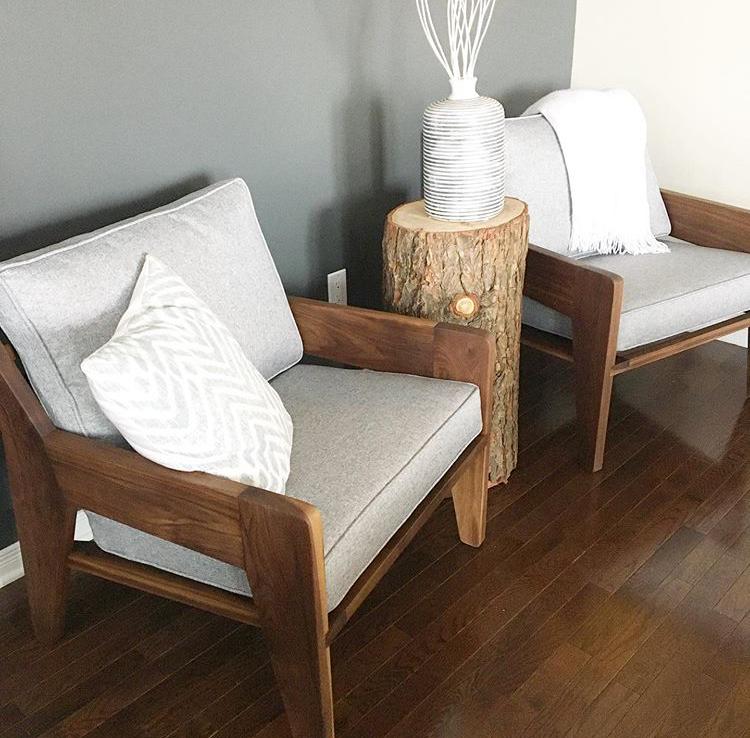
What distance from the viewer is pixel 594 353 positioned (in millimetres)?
2131

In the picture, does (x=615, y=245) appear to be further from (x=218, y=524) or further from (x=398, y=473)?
(x=218, y=524)

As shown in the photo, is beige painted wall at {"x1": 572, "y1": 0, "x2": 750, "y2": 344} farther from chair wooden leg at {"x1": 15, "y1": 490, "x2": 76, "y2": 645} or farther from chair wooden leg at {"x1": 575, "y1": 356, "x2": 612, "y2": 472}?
chair wooden leg at {"x1": 15, "y1": 490, "x2": 76, "y2": 645}

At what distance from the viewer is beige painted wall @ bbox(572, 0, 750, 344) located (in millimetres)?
2670

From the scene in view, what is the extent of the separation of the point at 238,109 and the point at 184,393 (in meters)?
0.95

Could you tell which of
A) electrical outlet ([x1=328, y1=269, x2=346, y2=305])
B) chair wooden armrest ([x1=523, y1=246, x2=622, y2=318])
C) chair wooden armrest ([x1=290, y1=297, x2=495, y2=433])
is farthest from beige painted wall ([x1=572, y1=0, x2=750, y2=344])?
chair wooden armrest ([x1=290, y1=297, x2=495, y2=433])

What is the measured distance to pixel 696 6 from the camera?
2.68 metres

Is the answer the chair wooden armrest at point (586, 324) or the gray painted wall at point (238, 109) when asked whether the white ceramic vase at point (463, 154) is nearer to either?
the chair wooden armrest at point (586, 324)

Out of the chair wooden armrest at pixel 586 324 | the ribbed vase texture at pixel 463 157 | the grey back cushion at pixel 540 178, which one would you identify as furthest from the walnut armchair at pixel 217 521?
the grey back cushion at pixel 540 178

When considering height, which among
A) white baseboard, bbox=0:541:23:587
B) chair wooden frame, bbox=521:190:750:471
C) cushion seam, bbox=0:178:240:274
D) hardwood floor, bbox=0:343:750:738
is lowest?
hardwood floor, bbox=0:343:750:738

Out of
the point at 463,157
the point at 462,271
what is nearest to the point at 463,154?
the point at 463,157

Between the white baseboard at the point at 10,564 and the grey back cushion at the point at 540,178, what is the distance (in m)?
1.47

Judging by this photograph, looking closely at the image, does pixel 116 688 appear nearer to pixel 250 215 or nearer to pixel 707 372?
pixel 250 215

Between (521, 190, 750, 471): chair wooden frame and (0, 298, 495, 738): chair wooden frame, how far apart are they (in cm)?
43

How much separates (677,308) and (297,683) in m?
1.35
